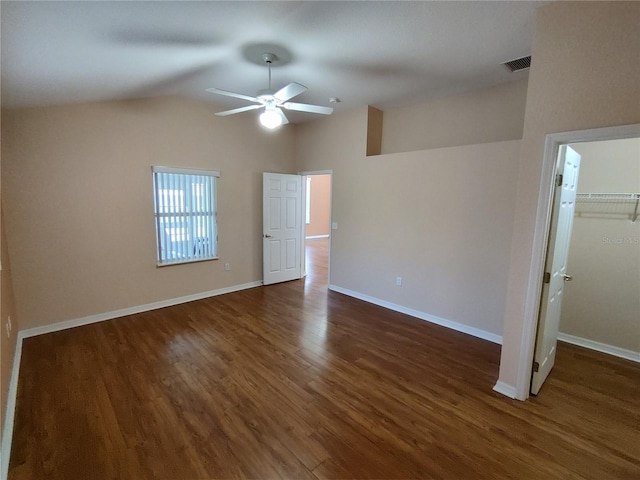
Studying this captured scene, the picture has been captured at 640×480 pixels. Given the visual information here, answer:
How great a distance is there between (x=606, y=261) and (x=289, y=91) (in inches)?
143

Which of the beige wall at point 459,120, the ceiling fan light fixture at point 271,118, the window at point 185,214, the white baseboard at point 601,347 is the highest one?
the beige wall at point 459,120

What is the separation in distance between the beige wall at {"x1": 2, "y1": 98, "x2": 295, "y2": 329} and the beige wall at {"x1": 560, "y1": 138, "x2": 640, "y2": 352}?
4.61 meters

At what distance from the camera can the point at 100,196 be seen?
357 centimetres

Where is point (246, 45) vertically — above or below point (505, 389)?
above

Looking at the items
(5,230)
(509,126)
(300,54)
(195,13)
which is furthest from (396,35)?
(5,230)

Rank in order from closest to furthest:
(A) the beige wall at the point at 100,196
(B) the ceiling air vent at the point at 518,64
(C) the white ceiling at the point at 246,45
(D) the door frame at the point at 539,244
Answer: (C) the white ceiling at the point at 246,45
(D) the door frame at the point at 539,244
(B) the ceiling air vent at the point at 518,64
(A) the beige wall at the point at 100,196

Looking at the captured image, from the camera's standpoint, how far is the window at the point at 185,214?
13.5 ft

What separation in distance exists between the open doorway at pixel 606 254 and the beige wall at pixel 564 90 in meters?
0.85

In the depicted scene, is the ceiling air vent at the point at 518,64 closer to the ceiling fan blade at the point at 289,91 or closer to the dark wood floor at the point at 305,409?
the ceiling fan blade at the point at 289,91

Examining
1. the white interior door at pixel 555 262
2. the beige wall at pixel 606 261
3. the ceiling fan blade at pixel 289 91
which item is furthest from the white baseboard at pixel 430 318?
the ceiling fan blade at pixel 289 91

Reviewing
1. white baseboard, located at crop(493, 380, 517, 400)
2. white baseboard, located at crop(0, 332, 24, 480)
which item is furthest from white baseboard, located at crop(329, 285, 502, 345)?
white baseboard, located at crop(0, 332, 24, 480)

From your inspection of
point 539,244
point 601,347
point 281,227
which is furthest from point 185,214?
point 601,347

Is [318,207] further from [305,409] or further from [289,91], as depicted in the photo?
[305,409]

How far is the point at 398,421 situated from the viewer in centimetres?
209
